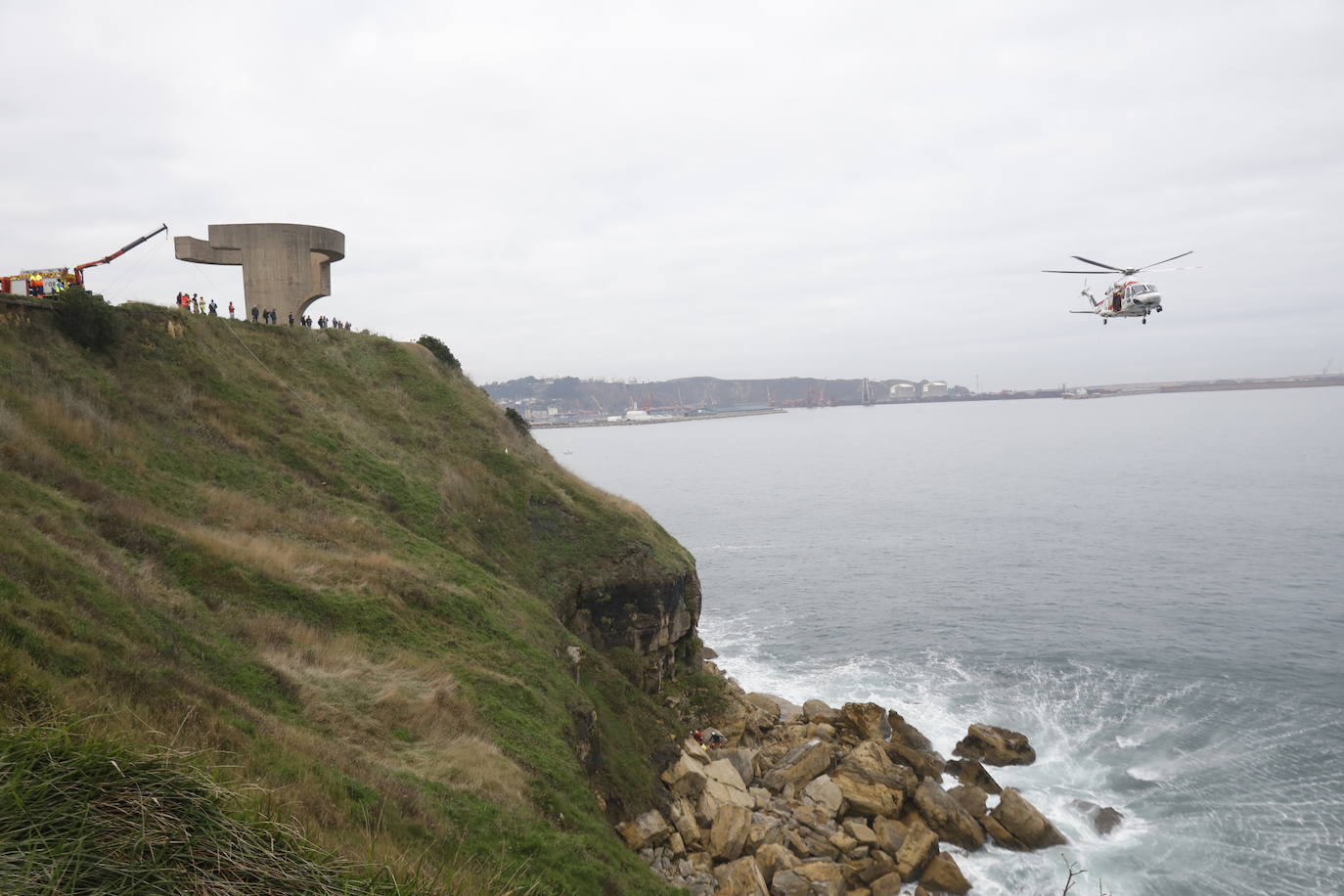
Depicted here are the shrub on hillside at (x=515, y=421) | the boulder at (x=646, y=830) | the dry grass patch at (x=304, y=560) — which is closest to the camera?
the dry grass patch at (x=304, y=560)

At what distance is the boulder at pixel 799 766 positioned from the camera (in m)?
23.8

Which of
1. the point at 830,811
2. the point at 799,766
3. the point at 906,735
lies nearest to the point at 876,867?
the point at 830,811

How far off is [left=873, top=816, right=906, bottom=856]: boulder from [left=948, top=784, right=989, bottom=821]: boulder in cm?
328

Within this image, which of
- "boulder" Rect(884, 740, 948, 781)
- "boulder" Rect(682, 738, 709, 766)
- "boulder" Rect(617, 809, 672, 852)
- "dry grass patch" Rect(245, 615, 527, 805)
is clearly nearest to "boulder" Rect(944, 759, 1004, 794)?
"boulder" Rect(884, 740, 948, 781)

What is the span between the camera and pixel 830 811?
21.9m

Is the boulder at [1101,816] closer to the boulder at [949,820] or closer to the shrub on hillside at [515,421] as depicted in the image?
the boulder at [949,820]

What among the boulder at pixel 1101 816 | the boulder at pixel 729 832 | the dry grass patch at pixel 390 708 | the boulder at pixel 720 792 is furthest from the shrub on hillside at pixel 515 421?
the boulder at pixel 1101 816

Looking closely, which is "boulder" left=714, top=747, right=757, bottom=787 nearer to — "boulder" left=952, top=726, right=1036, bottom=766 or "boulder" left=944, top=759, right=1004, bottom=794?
"boulder" left=944, top=759, right=1004, bottom=794

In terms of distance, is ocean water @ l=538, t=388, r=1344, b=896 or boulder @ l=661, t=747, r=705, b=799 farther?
ocean water @ l=538, t=388, r=1344, b=896

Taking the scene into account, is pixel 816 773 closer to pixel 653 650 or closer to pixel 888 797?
pixel 888 797

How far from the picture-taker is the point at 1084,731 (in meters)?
30.2

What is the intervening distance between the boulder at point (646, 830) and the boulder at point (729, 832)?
1.28 metres

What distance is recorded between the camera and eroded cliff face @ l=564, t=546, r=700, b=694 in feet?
92.2

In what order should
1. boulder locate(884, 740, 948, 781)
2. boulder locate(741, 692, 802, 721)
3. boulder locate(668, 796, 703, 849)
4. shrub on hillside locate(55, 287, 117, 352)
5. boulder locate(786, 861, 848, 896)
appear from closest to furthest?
boulder locate(786, 861, 848, 896), boulder locate(668, 796, 703, 849), shrub on hillside locate(55, 287, 117, 352), boulder locate(884, 740, 948, 781), boulder locate(741, 692, 802, 721)
